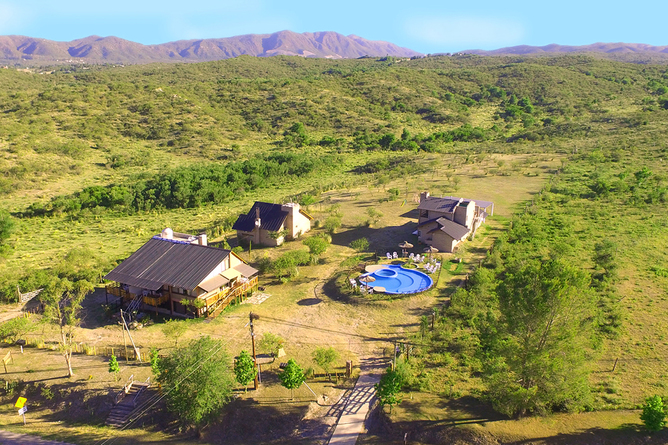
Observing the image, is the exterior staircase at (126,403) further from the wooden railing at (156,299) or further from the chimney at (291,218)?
the chimney at (291,218)

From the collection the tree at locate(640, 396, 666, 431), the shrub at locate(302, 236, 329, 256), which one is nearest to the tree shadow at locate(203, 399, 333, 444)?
the tree at locate(640, 396, 666, 431)

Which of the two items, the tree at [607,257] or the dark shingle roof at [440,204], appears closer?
the tree at [607,257]

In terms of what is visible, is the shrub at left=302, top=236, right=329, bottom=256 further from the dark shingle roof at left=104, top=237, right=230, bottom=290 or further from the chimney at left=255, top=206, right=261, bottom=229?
the dark shingle roof at left=104, top=237, right=230, bottom=290

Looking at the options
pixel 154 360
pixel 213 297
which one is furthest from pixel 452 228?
pixel 154 360

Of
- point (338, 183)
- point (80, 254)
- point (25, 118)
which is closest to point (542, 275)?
point (80, 254)

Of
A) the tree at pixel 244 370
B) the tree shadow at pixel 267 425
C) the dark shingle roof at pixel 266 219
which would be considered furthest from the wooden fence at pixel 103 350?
the dark shingle roof at pixel 266 219

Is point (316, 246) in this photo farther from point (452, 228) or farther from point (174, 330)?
point (174, 330)
